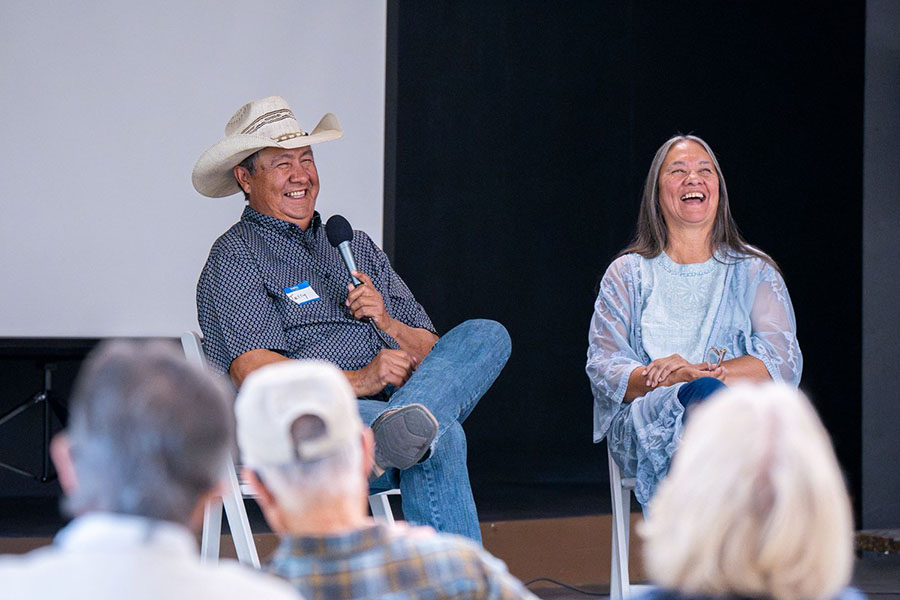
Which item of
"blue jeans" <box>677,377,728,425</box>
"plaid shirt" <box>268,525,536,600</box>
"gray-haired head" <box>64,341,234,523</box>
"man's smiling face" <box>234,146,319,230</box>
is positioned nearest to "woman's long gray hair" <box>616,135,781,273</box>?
"blue jeans" <box>677,377,728,425</box>

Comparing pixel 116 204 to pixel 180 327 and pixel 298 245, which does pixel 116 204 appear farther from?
pixel 298 245

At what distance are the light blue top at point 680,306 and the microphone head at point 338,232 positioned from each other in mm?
818

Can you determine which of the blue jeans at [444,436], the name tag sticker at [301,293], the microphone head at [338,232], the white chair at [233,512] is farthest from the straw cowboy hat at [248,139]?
the blue jeans at [444,436]

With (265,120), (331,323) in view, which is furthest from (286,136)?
(331,323)

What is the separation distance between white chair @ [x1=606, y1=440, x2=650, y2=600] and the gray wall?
6.00 feet

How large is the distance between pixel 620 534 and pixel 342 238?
99 centimetres

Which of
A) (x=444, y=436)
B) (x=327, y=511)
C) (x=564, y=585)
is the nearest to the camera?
(x=327, y=511)

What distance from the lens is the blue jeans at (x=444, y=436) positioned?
2518 millimetres

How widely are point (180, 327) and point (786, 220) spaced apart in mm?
2708

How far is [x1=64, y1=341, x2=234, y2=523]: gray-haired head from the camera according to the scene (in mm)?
911

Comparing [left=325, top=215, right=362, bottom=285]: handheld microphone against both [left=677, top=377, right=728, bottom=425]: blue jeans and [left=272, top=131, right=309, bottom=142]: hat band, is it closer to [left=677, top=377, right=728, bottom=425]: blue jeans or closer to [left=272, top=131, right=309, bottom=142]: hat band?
[left=272, top=131, right=309, bottom=142]: hat band

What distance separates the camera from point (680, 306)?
3.18 m

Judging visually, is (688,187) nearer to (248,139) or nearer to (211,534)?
(248,139)

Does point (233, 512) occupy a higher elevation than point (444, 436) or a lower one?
lower
